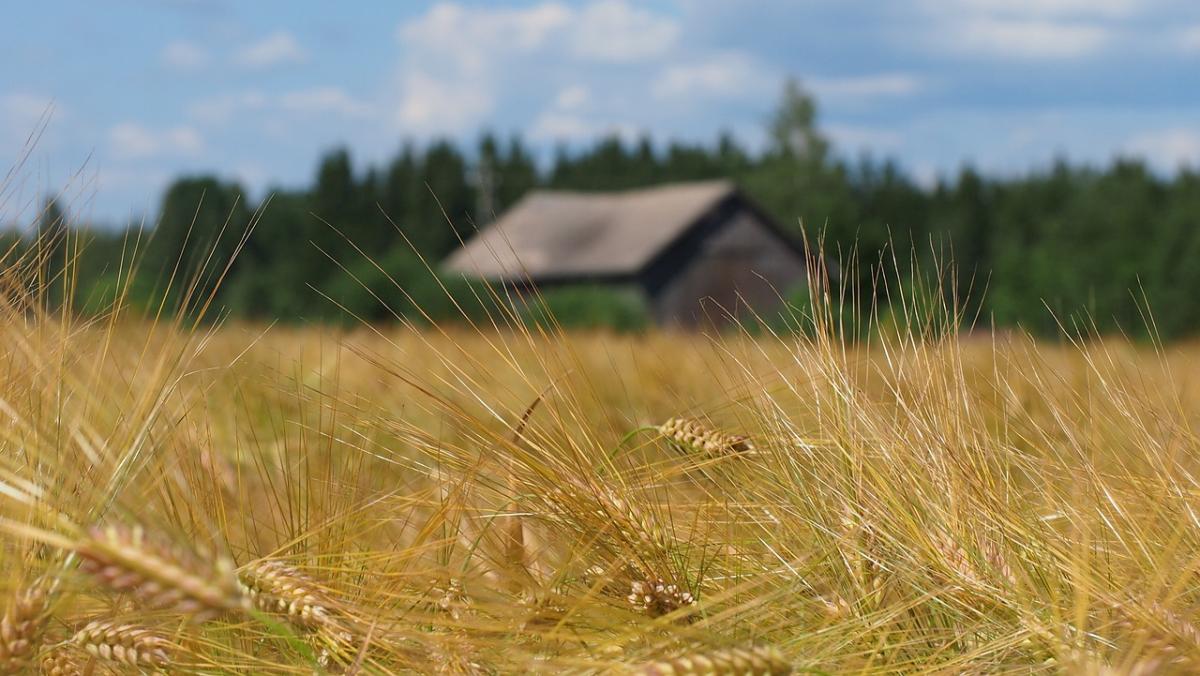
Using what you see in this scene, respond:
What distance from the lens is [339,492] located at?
1541 millimetres

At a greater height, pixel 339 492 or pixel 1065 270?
pixel 339 492

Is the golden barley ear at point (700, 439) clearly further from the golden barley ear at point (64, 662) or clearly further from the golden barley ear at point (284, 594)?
the golden barley ear at point (64, 662)

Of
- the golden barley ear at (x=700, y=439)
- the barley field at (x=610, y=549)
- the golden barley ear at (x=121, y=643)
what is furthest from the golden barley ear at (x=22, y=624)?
the golden barley ear at (x=700, y=439)

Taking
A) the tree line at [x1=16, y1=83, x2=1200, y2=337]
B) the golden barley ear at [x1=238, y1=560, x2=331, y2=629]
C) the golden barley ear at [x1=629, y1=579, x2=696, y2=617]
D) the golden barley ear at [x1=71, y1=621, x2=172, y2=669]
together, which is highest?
the golden barley ear at [x1=238, y1=560, x2=331, y2=629]

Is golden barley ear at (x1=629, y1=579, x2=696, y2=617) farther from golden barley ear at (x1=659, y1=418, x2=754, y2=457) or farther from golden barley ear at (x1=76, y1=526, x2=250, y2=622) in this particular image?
golden barley ear at (x1=76, y1=526, x2=250, y2=622)

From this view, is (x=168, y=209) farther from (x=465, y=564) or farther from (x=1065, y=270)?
(x=465, y=564)

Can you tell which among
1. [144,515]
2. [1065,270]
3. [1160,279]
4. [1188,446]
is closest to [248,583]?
[144,515]

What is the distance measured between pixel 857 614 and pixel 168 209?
4734cm

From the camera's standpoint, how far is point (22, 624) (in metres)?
1.09

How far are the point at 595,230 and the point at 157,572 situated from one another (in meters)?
36.0

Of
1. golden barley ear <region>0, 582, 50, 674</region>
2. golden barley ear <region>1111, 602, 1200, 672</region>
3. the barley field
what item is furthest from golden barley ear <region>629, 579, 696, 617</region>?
golden barley ear <region>0, 582, 50, 674</region>

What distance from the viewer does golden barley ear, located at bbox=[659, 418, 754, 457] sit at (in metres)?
1.68

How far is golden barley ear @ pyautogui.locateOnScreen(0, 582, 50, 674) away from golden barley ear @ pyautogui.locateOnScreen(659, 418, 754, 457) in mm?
865

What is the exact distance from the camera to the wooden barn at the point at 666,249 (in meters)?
31.9
